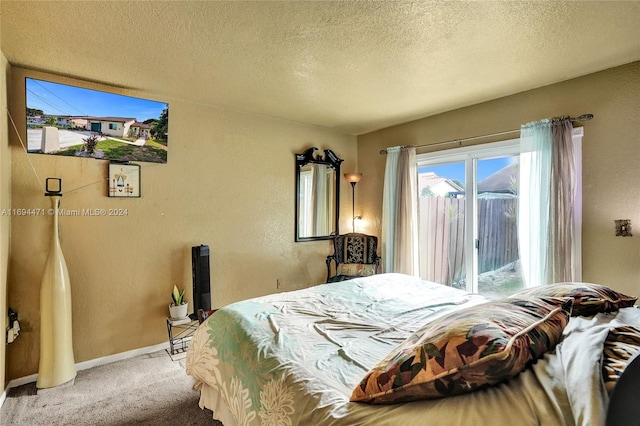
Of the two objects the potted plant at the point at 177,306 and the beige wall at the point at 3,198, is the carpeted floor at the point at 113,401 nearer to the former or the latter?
the beige wall at the point at 3,198

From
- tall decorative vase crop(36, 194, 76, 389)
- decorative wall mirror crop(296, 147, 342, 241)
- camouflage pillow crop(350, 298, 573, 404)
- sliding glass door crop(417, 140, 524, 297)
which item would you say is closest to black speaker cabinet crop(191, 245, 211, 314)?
tall decorative vase crop(36, 194, 76, 389)

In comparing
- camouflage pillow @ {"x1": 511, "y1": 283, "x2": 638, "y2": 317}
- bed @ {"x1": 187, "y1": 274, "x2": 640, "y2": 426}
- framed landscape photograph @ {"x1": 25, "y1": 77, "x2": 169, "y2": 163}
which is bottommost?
bed @ {"x1": 187, "y1": 274, "x2": 640, "y2": 426}

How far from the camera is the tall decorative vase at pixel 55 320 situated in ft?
7.47

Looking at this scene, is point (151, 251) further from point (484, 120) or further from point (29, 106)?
point (484, 120)

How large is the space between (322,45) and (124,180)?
7.10 ft

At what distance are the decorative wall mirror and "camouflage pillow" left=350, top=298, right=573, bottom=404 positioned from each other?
9.76 ft

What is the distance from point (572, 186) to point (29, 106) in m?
4.46

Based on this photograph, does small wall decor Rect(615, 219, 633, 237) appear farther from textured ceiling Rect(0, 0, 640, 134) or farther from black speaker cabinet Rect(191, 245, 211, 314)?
black speaker cabinet Rect(191, 245, 211, 314)

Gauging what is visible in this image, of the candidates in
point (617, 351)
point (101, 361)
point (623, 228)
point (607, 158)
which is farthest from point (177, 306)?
point (607, 158)

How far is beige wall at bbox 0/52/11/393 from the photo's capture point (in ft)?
6.93

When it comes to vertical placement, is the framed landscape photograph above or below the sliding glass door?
above

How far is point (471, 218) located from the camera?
10.8ft

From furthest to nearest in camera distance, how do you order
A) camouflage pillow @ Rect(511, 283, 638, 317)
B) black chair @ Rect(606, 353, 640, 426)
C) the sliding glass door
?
the sliding glass door, camouflage pillow @ Rect(511, 283, 638, 317), black chair @ Rect(606, 353, 640, 426)

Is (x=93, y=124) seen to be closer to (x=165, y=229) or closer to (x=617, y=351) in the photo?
(x=165, y=229)
